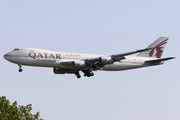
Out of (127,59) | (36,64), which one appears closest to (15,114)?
(36,64)

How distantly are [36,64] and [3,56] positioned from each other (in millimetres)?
5354

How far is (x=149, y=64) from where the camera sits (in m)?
71.1

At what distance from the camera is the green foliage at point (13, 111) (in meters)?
49.6

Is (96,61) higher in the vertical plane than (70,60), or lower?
lower

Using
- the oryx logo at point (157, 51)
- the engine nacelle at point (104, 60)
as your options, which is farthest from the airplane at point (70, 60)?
the oryx logo at point (157, 51)

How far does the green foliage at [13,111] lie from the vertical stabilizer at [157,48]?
2761 centimetres

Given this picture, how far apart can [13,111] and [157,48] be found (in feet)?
108

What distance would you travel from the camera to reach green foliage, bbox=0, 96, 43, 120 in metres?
49.6

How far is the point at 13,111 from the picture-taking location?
49.9m

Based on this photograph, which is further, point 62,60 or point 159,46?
point 159,46

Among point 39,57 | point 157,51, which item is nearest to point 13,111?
point 39,57

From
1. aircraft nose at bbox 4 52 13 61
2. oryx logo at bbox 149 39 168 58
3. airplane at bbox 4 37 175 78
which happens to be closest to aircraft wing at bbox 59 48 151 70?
airplane at bbox 4 37 175 78

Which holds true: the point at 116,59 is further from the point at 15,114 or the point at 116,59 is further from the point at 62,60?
the point at 15,114

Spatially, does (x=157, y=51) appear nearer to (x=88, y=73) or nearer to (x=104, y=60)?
(x=88, y=73)
